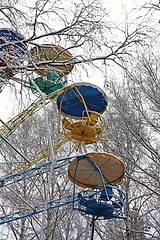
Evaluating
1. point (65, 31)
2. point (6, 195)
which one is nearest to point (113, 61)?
point (65, 31)

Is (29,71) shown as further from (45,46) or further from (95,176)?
(95,176)

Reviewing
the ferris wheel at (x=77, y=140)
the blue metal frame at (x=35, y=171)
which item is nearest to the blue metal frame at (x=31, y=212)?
the ferris wheel at (x=77, y=140)

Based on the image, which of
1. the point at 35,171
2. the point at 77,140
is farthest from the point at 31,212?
the point at 77,140

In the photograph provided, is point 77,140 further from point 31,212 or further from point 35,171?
point 31,212

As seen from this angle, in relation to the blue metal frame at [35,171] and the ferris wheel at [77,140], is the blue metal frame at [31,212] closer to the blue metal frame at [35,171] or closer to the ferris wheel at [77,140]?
the ferris wheel at [77,140]

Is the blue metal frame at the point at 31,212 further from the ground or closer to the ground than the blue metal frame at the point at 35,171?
closer to the ground

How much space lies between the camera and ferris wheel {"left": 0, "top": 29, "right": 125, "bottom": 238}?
4176mm

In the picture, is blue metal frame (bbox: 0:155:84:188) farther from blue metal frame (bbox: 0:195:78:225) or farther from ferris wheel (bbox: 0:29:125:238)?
blue metal frame (bbox: 0:195:78:225)

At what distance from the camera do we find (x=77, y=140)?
183 inches

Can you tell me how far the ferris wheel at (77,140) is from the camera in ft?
13.7

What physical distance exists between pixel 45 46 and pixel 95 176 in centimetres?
215

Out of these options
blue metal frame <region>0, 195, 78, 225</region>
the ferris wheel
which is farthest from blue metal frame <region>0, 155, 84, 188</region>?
blue metal frame <region>0, 195, 78, 225</region>

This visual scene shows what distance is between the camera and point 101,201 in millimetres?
4266

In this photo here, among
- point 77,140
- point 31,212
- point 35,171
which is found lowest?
point 31,212
